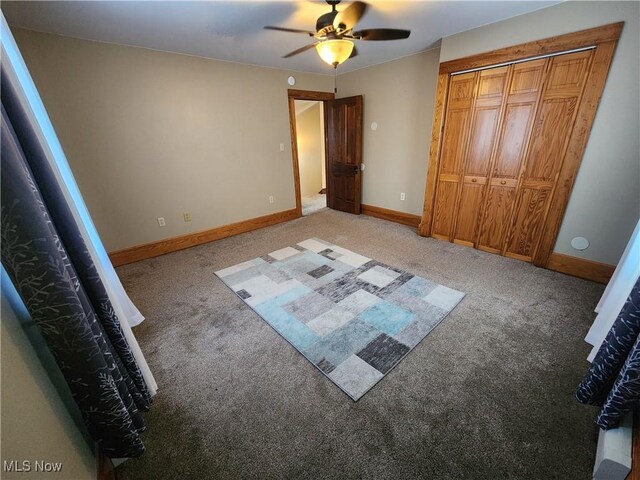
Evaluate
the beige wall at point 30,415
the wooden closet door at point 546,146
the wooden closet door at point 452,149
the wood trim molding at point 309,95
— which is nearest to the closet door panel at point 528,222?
the wooden closet door at point 546,146

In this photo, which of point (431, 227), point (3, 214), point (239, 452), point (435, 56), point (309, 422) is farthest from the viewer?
point (431, 227)

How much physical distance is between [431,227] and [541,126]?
1511 mm

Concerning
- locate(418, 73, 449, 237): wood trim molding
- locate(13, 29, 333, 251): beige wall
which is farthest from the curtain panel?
locate(418, 73, 449, 237): wood trim molding

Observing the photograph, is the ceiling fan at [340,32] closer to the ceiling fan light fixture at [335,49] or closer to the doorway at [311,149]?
the ceiling fan light fixture at [335,49]

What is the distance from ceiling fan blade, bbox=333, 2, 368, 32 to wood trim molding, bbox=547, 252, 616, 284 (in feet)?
9.45

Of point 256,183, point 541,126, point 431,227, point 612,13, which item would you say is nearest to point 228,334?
point 256,183

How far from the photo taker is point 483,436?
1190mm

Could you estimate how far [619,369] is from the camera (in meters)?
1.04

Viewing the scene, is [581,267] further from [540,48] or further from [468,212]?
[540,48]

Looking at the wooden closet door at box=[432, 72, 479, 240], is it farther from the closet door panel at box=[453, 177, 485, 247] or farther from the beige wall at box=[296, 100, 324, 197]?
the beige wall at box=[296, 100, 324, 197]

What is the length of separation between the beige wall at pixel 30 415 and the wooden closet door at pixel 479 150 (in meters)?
3.61

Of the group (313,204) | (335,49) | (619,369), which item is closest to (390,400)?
(619,369)

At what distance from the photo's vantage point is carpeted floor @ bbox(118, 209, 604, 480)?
111cm

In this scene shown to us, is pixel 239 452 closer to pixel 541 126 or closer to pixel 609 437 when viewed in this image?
pixel 609 437
